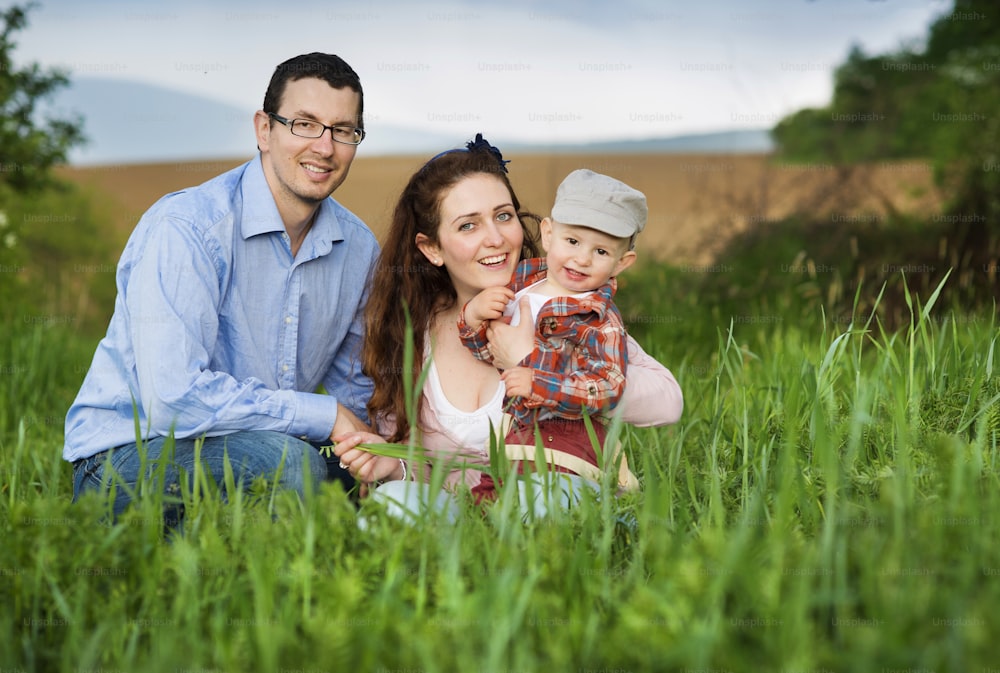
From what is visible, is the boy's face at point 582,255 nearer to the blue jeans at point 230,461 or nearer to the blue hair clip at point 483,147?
the blue hair clip at point 483,147

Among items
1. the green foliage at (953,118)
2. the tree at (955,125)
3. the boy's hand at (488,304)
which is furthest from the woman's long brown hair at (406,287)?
the green foliage at (953,118)

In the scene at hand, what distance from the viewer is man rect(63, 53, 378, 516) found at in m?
3.00

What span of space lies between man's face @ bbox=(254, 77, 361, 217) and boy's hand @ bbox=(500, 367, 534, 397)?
991mm

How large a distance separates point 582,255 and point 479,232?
44 cm

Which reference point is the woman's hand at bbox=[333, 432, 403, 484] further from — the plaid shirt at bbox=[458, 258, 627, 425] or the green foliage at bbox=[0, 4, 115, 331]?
the green foliage at bbox=[0, 4, 115, 331]

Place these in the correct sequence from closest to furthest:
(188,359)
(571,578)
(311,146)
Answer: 1. (571,578)
2. (188,359)
3. (311,146)

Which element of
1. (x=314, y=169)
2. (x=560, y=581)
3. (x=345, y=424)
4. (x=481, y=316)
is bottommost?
(x=560, y=581)

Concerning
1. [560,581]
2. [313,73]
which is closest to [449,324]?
[313,73]

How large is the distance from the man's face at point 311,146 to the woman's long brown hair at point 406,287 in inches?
9.9

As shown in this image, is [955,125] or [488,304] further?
[955,125]

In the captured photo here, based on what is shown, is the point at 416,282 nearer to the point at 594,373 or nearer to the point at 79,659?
the point at 594,373

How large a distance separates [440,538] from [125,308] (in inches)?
62.6

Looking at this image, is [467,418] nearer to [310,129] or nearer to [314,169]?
[314,169]

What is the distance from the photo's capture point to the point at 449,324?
3301mm
